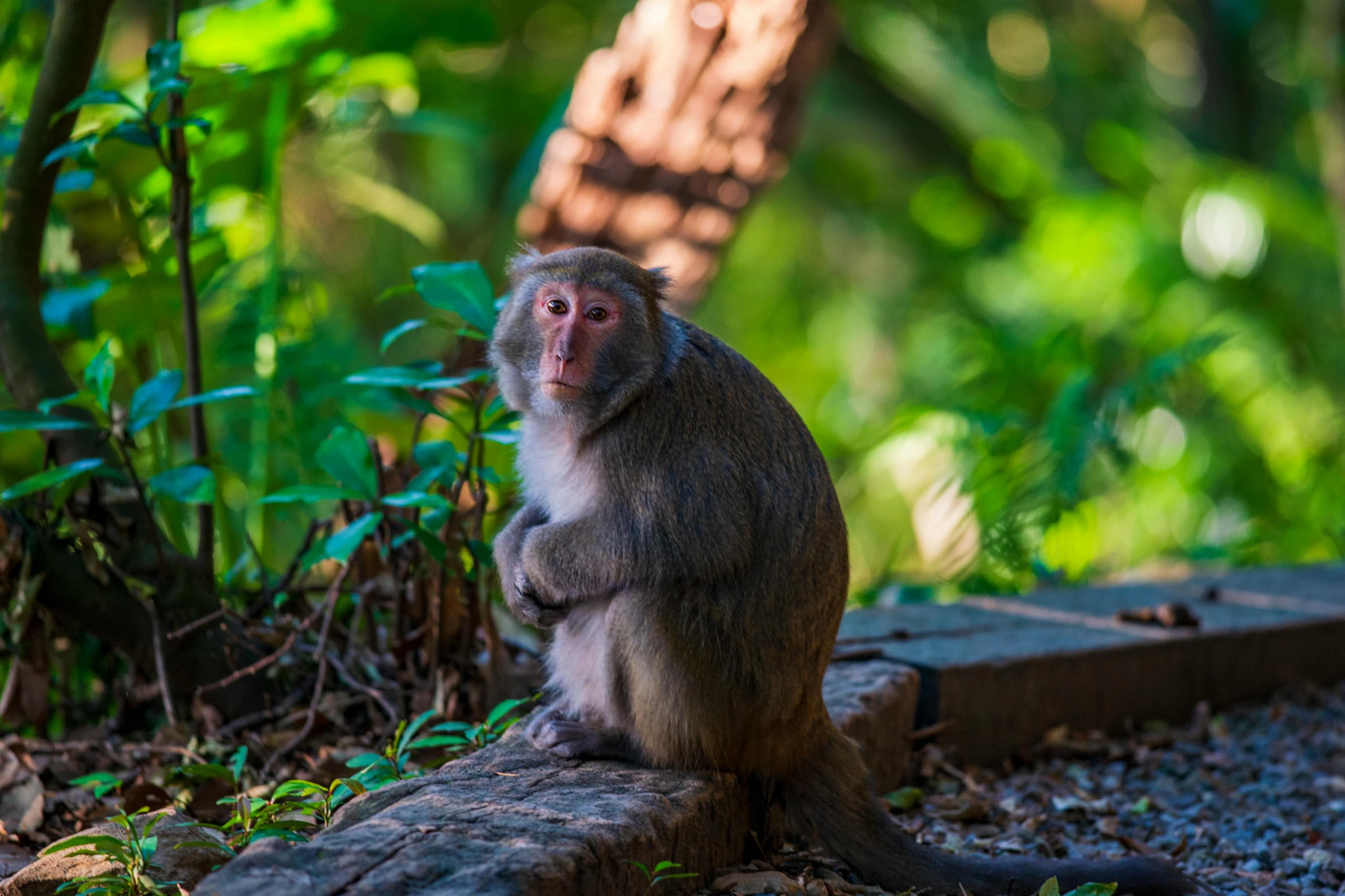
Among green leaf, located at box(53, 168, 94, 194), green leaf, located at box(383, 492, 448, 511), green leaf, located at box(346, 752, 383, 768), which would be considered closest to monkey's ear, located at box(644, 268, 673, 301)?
green leaf, located at box(383, 492, 448, 511)

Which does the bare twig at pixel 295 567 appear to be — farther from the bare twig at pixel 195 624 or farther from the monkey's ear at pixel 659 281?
the monkey's ear at pixel 659 281

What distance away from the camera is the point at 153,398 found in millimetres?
2988

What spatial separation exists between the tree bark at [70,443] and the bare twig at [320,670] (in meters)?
0.27

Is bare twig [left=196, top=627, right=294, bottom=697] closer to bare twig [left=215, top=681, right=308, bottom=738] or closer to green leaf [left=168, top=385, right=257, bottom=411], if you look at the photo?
bare twig [left=215, top=681, right=308, bottom=738]

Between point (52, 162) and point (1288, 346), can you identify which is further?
point (1288, 346)

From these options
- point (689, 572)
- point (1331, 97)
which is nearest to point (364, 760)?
point (689, 572)

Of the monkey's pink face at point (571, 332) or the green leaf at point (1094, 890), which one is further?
the monkey's pink face at point (571, 332)

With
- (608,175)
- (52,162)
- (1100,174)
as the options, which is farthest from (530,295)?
(1100,174)

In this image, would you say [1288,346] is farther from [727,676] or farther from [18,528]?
[18,528]

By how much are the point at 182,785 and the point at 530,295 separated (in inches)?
61.3

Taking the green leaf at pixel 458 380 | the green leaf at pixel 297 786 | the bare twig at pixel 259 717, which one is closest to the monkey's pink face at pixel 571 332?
the green leaf at pixel 458 380

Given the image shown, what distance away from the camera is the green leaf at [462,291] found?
3.17 m

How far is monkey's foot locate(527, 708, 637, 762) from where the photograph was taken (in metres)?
2.80

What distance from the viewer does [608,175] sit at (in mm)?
6367
